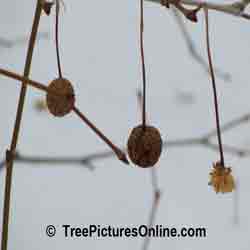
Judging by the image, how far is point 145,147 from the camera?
215 millimetres

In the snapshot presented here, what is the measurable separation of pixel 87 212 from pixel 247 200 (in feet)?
0.76

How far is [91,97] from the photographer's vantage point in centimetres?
88

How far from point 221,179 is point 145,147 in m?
0.05

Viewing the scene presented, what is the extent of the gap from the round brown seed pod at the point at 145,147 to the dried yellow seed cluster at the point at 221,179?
0.04 metres

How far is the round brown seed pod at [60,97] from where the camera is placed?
0.72 ft

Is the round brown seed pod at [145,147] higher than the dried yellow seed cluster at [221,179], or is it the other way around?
the round brown seed pod at [145,147]

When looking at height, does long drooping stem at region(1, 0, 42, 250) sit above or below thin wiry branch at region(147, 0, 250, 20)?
below

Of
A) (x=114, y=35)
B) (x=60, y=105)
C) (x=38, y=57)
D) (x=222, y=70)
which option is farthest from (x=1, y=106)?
(x=60, y=105)

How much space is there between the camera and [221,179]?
243 millimetres

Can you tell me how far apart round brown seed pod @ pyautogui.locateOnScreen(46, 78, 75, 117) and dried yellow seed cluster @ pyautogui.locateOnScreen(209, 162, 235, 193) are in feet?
0.26

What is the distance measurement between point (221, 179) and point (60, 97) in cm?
9

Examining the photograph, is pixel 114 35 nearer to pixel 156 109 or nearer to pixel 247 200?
pixel 156 109

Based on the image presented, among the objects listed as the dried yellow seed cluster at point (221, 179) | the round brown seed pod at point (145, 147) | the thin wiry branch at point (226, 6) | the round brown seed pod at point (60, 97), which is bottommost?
the dried yellow seed cluster at point (221, 179)

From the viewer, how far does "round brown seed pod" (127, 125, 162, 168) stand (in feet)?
0.71
